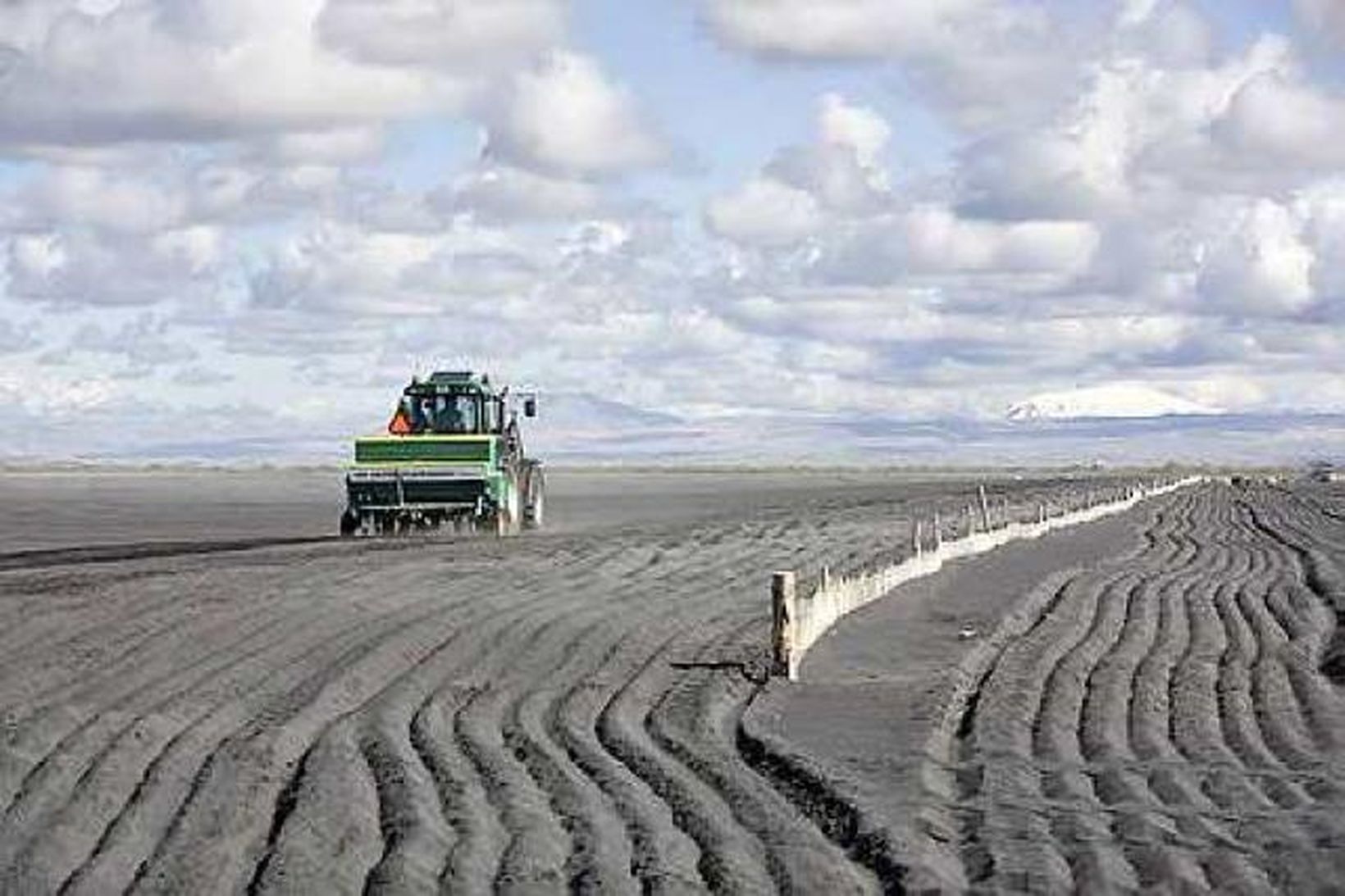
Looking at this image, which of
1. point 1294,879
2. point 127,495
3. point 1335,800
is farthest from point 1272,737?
point 127,495

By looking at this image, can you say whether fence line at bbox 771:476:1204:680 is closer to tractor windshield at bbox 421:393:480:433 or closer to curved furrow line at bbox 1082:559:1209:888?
curved furrow line at bbox 1082:559:1209:888

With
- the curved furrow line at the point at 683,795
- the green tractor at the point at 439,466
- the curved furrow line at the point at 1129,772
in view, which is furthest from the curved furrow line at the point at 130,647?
the green tractor at the point at 439,466

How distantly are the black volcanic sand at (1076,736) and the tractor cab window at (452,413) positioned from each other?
1202 cm

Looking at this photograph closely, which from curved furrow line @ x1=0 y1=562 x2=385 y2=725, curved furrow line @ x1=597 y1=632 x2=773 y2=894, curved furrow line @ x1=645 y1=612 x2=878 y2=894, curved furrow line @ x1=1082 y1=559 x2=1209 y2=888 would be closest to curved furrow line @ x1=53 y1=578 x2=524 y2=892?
curved furrow line @ x1=0 y1=562 x2=385 y2=725

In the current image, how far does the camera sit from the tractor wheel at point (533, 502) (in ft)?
148

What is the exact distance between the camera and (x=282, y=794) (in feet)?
40.9

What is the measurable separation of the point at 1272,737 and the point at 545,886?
22.8 feet

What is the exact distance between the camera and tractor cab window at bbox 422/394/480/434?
40469mm

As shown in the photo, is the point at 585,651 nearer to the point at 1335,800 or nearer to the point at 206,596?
the point at 206,596

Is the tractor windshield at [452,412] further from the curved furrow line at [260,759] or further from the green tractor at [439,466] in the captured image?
the curved furrow line at [260,759]

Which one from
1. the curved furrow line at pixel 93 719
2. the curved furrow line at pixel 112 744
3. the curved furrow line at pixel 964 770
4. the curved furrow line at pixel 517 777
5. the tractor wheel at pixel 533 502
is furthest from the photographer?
the tractor wheel at pixel 533 502

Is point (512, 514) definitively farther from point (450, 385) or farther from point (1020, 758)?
point (1020, 758)

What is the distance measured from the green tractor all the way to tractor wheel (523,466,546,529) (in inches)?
125

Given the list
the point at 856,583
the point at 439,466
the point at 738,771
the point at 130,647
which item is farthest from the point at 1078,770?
the point at 439,466
